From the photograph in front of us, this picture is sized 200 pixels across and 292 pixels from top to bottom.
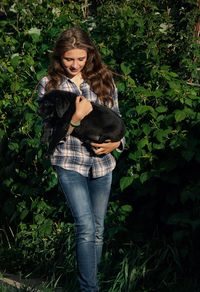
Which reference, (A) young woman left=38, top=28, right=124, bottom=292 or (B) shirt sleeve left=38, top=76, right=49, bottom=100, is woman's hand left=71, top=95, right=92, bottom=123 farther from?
(B) shirt sleeve left=38, top=76, right=49, bottom=100

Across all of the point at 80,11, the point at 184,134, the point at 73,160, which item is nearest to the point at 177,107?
the point at 184,134

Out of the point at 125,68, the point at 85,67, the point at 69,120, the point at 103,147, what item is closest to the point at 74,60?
the point at 85,67

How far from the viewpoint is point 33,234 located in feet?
20.0

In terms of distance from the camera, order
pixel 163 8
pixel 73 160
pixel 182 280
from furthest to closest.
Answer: pixel 163 8, pixel 182 280, pixel 73 160

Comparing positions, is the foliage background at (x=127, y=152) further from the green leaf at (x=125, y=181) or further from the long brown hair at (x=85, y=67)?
the long brown hair at (x=85, y=67)

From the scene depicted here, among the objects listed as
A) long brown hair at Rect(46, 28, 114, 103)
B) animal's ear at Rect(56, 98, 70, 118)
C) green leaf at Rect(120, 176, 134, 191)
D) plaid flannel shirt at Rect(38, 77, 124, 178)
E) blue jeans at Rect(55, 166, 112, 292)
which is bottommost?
green leaf at Rect(120, 176, 134, 191)

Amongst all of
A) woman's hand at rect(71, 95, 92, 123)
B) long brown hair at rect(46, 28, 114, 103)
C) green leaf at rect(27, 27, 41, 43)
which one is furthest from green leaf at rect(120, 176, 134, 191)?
green leaf at rect(27, 27, 41, 43)

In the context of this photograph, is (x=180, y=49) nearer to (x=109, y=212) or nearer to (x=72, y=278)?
(x=109, y=212)

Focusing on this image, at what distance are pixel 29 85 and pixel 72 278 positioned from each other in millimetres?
1896

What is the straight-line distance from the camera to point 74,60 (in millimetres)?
4594

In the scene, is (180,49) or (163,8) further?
(163,8)

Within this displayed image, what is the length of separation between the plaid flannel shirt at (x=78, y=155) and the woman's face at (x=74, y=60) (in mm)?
87

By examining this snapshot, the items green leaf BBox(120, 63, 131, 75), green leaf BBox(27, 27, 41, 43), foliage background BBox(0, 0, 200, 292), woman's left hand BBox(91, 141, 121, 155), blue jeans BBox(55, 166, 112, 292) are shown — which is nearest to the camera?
blue jeans BBox(55, 166, 112, 292)

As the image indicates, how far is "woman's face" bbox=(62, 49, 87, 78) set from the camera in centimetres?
459
